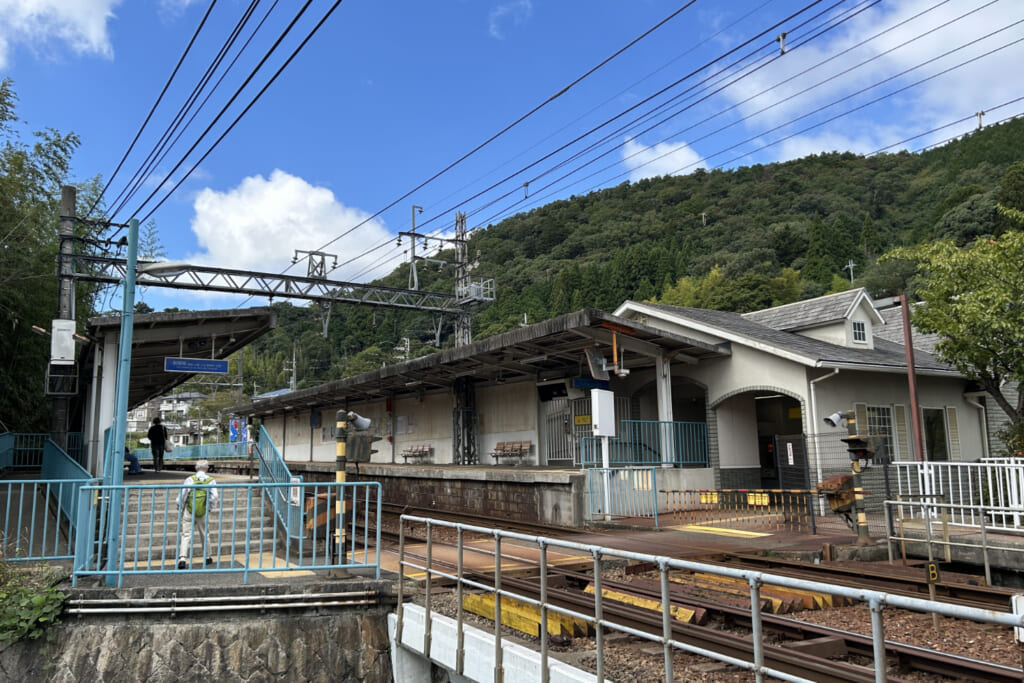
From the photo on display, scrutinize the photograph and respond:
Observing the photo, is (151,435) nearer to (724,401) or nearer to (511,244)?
(724,401)

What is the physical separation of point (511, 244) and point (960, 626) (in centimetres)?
6903

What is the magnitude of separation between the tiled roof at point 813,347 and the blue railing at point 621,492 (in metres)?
4.28

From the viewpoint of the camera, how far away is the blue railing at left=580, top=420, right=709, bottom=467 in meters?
17.5

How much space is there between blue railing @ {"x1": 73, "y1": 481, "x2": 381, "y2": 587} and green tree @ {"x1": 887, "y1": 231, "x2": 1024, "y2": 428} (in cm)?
1290

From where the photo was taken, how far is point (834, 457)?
16.2 meters

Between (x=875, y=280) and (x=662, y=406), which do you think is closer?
(x=662, y=406)

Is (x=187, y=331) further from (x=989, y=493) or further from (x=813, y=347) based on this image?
(x=989, y=493)

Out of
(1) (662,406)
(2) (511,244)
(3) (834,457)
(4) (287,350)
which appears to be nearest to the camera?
(3) (834,457)

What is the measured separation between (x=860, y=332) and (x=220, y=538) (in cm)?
1727

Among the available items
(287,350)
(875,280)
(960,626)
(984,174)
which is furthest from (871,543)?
(287,350)

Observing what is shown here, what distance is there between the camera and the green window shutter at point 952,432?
19.6 m

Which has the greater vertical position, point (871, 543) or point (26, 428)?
point (26, 428)

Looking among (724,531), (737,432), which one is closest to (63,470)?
(724,531)

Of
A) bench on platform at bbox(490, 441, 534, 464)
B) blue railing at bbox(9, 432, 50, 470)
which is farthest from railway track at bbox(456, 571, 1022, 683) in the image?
blue railing at bbox(9, 432, 50, 470)
